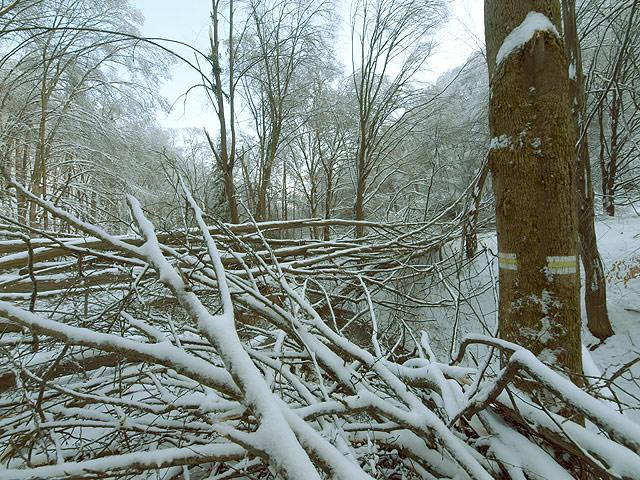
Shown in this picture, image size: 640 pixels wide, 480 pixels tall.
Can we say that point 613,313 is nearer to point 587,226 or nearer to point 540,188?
point 587,226

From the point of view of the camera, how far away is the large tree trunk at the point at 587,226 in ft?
13.3

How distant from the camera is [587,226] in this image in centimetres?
503

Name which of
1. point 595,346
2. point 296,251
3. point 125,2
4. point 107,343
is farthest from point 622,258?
point 125,2

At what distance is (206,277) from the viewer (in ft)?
5.64

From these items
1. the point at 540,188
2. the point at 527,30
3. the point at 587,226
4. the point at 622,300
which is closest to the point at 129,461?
the point at 540,188

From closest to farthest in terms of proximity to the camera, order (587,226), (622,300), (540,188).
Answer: (540,188)
(587,226)
(622,300)

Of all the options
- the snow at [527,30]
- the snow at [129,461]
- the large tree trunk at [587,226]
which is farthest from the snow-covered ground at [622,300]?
the snow at [129,461]

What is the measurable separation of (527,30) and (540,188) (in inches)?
24.9

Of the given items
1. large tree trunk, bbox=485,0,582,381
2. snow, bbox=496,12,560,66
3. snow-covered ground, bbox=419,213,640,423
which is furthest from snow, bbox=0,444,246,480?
snow-covered ground, bbox=419,213,640,423

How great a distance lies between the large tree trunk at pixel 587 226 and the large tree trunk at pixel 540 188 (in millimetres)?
3497

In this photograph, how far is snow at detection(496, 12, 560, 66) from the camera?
49.4 inches

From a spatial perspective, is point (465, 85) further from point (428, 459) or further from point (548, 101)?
point (428, 459)

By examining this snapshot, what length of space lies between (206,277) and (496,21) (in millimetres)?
1834

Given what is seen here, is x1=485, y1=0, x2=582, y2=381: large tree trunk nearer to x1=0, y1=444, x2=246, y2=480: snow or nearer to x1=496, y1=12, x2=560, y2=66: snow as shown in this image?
x1=496, y1=12, x2=560, y2=66: snow
